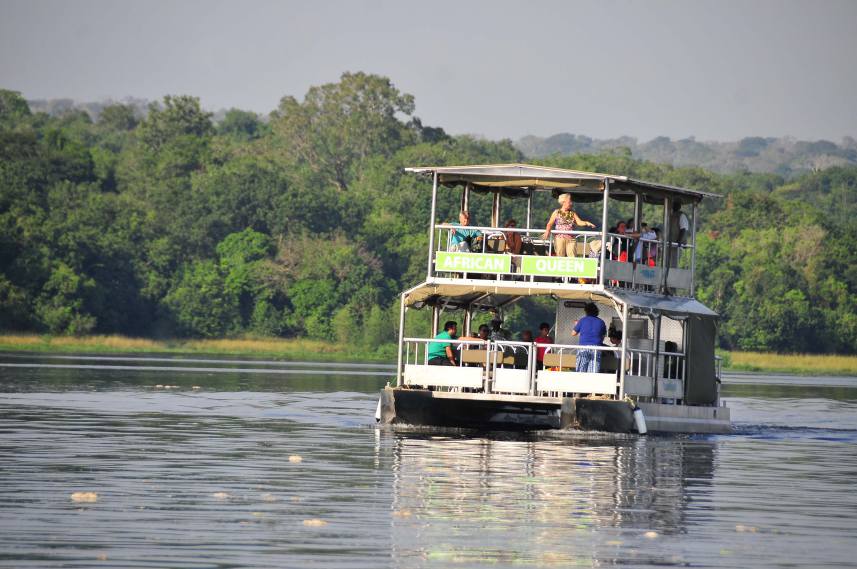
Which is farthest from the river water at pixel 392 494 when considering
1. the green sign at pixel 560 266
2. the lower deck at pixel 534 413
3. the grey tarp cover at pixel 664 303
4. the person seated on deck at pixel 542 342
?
the green sign at pixel 560 266

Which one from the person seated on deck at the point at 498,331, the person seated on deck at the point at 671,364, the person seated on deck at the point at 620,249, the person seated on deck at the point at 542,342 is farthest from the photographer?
the person seated on deck at the point at 671,364

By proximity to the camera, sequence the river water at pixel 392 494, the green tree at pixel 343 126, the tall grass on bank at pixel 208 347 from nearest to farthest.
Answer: the river water at pixel 392 494 → the tall grass on bank at pixel 208 347 → the green tree at pixel 343 126

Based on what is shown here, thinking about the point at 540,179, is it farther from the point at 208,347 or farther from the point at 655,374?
the point at 208,347

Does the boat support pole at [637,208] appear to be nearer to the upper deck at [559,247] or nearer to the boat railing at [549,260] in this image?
the upper deck at [559,247]

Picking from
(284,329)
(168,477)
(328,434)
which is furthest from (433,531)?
(284,329)

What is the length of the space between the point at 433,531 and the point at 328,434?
12.7 meters

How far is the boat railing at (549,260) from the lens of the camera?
2856 centimetres

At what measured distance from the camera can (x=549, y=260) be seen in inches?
1126

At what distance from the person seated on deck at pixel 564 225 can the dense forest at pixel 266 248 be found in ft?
186

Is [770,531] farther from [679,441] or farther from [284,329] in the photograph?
[284,329]

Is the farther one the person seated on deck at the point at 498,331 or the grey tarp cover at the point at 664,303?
the person seated on deck at the point at 498,331

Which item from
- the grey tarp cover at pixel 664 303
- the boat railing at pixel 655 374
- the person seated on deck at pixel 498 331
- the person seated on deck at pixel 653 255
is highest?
the person seated on deck at pixel 653 255

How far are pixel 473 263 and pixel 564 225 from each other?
1.81 meters

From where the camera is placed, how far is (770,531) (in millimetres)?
15945
